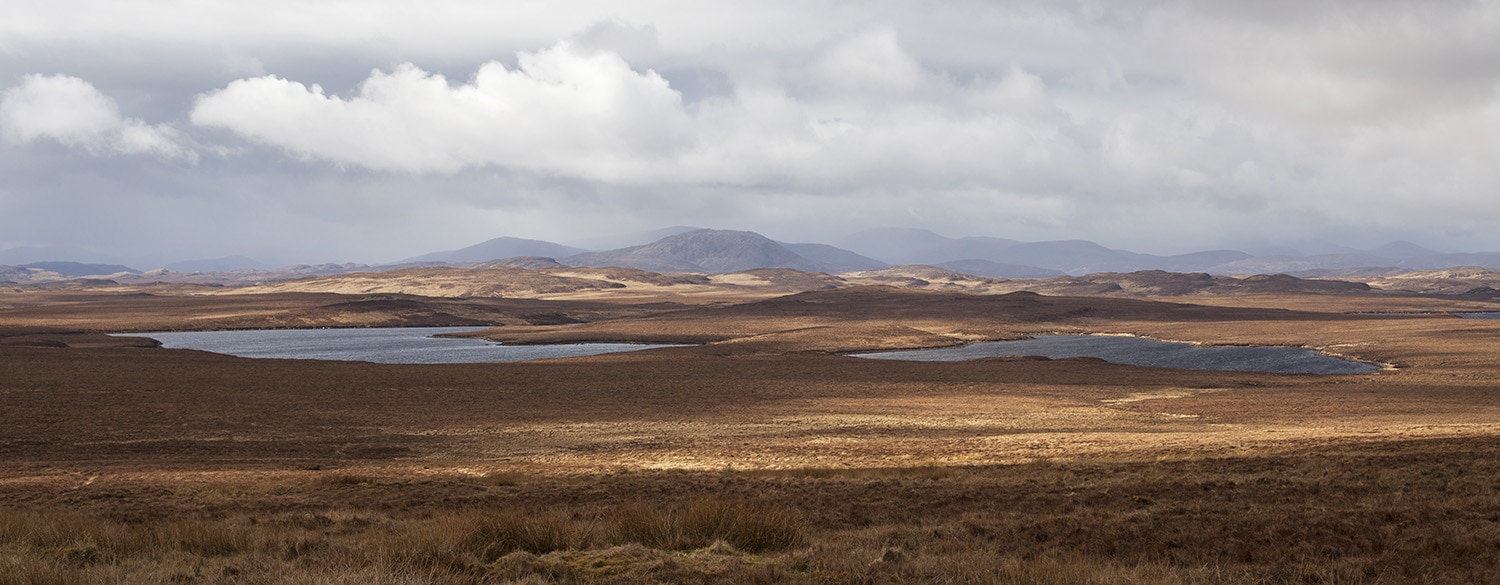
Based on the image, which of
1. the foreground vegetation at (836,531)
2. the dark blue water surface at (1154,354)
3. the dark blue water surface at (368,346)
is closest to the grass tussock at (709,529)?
the foreground vegetation at (836,531)

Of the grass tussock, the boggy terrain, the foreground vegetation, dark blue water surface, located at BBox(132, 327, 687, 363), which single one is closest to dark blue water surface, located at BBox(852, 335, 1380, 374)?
the boggy terrain

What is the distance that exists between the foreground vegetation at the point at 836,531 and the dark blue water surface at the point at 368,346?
5064 cm

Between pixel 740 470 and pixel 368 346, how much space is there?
227ft

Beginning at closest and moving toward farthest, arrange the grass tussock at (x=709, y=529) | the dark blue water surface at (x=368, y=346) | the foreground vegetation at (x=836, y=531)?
→ the foreground vegetation at (x=836, y=531)
the grass tussock at (x=709, y=529)
the dark blue water surface at (x=368, y=346)

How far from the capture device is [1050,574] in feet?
28.9

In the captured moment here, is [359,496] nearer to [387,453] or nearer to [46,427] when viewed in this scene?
[387,453]

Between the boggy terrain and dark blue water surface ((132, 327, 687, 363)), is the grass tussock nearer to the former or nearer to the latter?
the boggy terrain

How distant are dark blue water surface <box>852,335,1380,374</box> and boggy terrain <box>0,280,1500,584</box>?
5798mm

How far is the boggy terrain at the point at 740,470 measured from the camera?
1016cm

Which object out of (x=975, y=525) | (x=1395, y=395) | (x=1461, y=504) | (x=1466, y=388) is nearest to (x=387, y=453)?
(x=975, y=525)

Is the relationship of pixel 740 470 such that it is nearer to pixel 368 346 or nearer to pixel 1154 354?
pixel 1154 354

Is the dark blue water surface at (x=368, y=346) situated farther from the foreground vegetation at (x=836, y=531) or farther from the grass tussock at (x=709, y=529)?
the grass tussock at (x=709, y=529)

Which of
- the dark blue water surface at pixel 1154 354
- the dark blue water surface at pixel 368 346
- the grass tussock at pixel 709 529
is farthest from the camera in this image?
the dark blue water surface at pixel 368 346

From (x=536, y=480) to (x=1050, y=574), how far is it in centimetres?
1372
